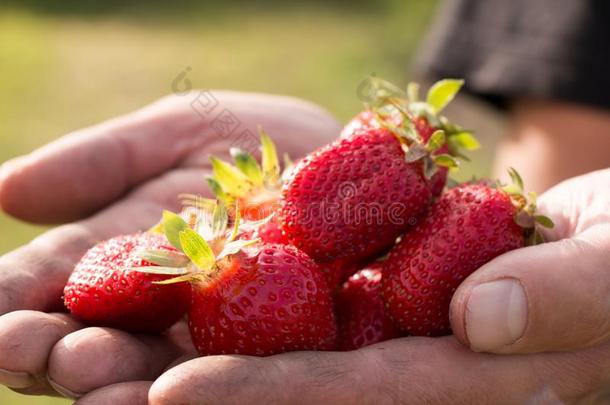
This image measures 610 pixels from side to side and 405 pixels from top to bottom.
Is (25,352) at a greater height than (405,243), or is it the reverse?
(405,243)

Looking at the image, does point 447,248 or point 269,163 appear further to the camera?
point 269,163

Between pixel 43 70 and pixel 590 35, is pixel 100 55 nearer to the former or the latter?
pixel 43 70

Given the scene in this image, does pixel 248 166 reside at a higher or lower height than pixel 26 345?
higher

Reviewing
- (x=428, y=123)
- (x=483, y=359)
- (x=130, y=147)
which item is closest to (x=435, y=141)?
(x=428, y=123)

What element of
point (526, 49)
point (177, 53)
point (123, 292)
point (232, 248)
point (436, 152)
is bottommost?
point (177, 53)

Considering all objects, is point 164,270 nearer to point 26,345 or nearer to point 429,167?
point 26,345

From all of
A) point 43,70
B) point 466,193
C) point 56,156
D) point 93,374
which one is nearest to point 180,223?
point 93,374
